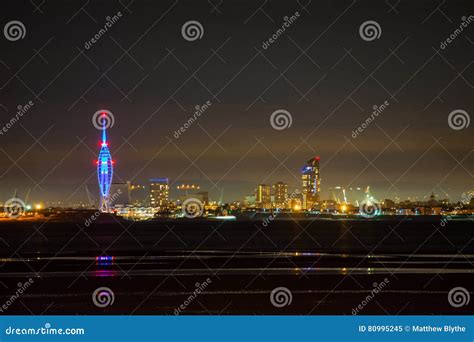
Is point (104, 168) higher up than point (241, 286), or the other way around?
point (104, 168)

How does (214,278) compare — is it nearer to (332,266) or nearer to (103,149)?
(332,266)

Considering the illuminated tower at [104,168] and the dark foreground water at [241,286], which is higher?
the illuminated tower at [104,168]

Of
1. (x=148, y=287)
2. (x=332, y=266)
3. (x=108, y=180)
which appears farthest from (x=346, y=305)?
(x=108, y=180)

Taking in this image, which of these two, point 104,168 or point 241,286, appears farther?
point 104,168

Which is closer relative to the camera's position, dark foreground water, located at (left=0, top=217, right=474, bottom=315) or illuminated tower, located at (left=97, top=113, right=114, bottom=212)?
dark foreground water, located at (left=0, top=217, right=474, bottom=315)

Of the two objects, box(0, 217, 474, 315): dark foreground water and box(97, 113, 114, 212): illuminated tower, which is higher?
box(97, 113, 114, 212): illuminated tower

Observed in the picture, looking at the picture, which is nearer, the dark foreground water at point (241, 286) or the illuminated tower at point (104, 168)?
the dark foreground water at point (241, 286)

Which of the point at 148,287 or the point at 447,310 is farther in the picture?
the point at 148,287
